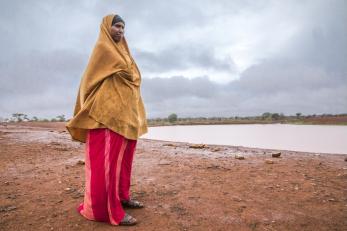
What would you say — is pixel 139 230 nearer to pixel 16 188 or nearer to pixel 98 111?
pixel 98 111

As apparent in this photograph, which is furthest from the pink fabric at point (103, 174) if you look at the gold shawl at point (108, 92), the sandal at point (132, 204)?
the sandal at point (132, 204)

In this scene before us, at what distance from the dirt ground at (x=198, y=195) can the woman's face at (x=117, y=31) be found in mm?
2077

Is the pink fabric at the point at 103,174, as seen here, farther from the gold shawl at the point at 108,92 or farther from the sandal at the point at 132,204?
the sandal at the point at 132,204

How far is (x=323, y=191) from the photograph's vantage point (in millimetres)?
4141

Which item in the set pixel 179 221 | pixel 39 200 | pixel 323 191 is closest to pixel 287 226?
pixel 179 221

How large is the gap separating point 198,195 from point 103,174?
160 centimetres

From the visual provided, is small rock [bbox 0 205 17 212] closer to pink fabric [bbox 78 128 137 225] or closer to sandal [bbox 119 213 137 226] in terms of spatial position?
pink fabric [bbox 78 128 137 225]

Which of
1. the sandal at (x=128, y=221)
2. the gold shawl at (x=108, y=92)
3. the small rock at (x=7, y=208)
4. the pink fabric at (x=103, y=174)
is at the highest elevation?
the gold shawl at (x=108, y=92)

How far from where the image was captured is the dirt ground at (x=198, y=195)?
10.0 feet

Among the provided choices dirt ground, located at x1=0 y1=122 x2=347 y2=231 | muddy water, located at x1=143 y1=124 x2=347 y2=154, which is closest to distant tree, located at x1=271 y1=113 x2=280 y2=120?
muddy water, located at x1=143 y1=124 x2=347 y2=154

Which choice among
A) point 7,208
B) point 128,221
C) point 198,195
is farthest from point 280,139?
point 7,208

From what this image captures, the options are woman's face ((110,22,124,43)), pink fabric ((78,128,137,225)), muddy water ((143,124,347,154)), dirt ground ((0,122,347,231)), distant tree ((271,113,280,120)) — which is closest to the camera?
pink fabric ((78,128,137,225))

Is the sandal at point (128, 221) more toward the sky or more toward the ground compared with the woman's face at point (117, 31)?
more toward the ground

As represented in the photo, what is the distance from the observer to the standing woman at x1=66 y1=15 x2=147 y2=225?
Answer: 9.73ft
